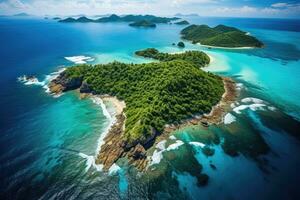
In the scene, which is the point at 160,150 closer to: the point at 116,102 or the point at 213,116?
the point at 213,116

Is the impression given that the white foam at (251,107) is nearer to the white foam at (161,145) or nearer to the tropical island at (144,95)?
the tropical island at (144,95)

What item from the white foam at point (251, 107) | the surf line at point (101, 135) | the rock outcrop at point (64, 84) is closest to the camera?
the surf line at point (101, 135)

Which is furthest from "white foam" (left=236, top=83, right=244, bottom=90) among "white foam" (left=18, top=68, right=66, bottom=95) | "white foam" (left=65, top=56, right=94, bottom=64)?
"white foam" (left=65, top=56, right=94, bottom=64)

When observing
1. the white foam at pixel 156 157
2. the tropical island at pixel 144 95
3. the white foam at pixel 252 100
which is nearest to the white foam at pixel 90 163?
the tropical island at pixel 144 95

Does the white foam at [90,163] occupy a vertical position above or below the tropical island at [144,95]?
below

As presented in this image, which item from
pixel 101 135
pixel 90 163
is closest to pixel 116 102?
pixel 101 135

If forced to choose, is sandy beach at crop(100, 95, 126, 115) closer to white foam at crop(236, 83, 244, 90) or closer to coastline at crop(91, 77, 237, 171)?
coastline at crop(91, 77, 237, 171)
